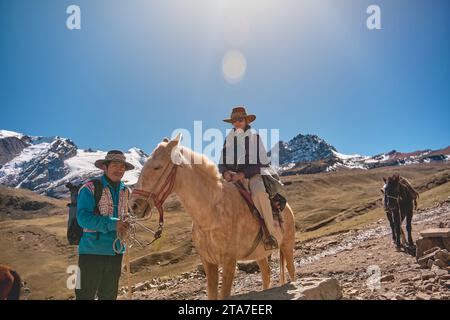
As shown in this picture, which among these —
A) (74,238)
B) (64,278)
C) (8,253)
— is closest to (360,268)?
(74,238)

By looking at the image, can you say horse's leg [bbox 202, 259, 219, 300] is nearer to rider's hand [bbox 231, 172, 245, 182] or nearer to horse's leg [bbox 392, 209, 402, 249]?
rider's hand [bbox 231, 172, 245, 182]

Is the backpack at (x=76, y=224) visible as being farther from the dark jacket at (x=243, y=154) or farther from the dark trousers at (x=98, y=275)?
the dark jacket at (x=243, y=154)

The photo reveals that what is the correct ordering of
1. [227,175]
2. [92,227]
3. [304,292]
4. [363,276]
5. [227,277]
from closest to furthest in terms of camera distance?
[304,292]
[92,227]
[227,277]
[227,175]
[363,276]

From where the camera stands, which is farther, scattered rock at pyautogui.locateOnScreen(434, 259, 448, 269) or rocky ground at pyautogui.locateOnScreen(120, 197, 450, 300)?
scattered rock at pyautogui.locateOnScreen(434, 259, 448, 269)

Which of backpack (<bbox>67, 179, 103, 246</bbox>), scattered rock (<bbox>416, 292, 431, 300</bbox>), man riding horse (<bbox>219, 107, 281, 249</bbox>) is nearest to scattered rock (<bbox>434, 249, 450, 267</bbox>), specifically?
scattered rock (<bbox>416, 292, 431, 300</bbox>)

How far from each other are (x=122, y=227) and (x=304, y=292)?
9.54 feet

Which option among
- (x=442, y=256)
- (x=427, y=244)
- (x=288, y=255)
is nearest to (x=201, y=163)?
(x=288, y=255)

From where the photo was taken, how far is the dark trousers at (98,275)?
5.39 m

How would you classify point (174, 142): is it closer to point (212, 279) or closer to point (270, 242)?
point (212, 279)

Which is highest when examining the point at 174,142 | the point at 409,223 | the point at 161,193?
the point at 174,142

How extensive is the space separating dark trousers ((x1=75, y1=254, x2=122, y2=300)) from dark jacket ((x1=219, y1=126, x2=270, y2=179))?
278 cm

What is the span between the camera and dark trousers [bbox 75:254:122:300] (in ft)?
17.7

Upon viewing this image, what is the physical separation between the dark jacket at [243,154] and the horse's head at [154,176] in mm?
1485

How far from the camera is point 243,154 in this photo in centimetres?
718
